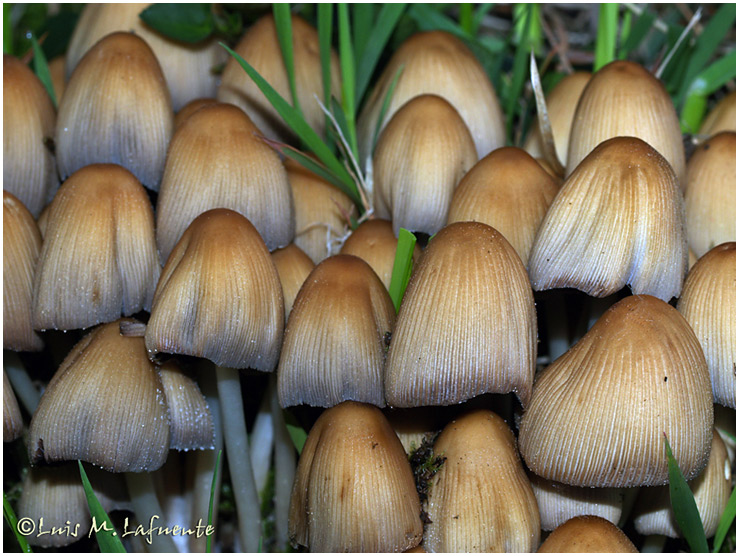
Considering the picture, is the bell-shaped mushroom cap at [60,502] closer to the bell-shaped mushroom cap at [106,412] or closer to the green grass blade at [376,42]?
the bell-shaped mushroom cap at [106,412]

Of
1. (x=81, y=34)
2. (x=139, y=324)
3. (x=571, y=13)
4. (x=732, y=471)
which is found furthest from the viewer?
(x=571, y=13)

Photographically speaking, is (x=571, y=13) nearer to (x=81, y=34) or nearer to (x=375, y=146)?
(x=375, y=146)

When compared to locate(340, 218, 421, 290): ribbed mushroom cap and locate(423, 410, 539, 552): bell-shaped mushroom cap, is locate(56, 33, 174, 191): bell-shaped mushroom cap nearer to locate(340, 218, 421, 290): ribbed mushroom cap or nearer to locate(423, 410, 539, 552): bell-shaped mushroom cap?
locate(340, 218, 421, 290): ribbed mushroom cap

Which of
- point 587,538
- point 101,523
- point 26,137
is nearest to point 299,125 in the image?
point 26,137

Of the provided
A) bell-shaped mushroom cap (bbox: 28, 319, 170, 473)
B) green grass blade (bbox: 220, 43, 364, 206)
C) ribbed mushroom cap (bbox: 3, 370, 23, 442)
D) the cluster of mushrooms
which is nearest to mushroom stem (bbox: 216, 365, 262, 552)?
the cluster of mushrooms

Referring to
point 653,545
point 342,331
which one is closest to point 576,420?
point 342,331

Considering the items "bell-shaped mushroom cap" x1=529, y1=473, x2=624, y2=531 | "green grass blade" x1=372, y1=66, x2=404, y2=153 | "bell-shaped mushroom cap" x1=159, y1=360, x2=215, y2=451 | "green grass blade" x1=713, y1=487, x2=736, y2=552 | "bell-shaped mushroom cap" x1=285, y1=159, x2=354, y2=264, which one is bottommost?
"green grass blade" x1=713, y1=487, x2=736, y2=552
